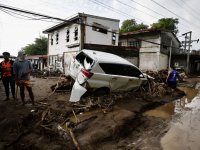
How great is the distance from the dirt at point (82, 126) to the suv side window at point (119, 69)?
120cm

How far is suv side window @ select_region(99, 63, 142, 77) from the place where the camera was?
316 inches

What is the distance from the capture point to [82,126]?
17.5 ft

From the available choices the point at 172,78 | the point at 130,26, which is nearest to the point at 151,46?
the point at 172,78

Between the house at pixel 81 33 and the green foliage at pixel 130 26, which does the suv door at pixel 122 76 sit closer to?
the house at pixel 81 33

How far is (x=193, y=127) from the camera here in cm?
598

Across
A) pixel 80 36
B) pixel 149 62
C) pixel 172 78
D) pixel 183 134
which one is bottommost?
pixel 183 134

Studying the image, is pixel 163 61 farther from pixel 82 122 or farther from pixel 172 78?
pixel 82 122

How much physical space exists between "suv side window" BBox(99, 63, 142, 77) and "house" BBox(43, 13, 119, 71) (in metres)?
9.31

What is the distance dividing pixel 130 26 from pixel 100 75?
38.8 m

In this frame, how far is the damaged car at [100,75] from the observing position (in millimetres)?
7566

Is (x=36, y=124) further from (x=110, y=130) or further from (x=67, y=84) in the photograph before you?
(x=67, y=84)


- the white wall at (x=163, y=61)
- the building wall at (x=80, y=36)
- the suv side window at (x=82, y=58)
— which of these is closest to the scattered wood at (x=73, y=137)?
the suv side window at (x=82, y=58)

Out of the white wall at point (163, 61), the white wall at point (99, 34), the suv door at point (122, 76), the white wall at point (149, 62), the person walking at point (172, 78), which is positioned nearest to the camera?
the suv door at point (122, 76)

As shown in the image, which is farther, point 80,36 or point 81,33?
point 80,36
